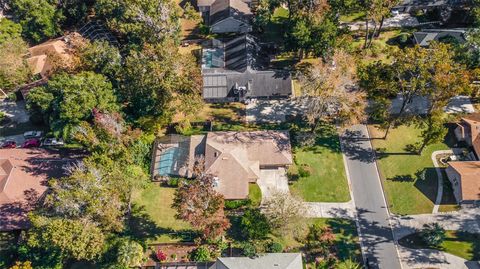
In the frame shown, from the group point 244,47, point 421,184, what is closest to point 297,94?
point 244,47

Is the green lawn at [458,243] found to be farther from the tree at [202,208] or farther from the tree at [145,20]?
the tree at [145,20]

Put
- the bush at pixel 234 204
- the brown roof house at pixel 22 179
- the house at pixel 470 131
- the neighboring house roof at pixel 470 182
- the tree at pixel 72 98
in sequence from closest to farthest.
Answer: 1. the brown roof house at pixel 22 179
2. the neighboring house roof at pixel 470 182
3. the bush at pixel 234 204
4. the tree at pixel 72 98
5. the house at pixel 470 131

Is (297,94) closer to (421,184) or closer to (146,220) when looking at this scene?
(421,184)

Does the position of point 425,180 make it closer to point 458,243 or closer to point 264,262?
point 458,243

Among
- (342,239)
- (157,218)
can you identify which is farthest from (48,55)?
(342,239)

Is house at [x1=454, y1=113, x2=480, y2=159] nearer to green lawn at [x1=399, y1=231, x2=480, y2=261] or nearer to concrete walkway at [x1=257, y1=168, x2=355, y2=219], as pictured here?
green lawn at [x1=399, y1=231, x2=480, y2=261]

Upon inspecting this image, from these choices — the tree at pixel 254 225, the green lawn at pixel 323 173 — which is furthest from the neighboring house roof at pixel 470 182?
the tree at pixel 254 225

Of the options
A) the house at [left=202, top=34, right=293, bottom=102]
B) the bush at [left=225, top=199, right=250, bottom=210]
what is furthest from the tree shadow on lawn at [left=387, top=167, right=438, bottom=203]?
the house at [left=202, top=34, right=293, bottom=102]
